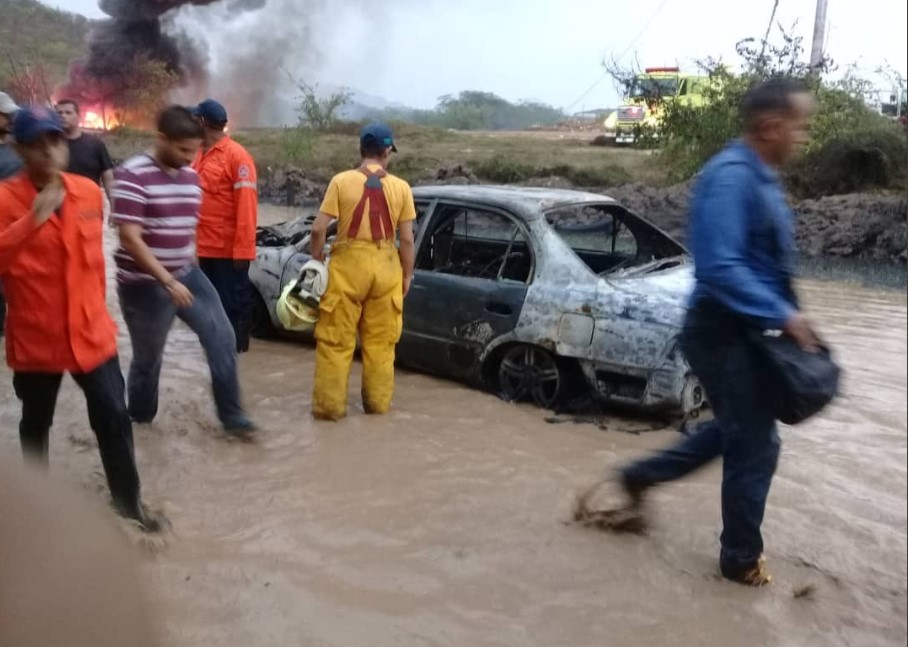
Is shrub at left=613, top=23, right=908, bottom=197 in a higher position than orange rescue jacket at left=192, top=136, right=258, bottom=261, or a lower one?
higher

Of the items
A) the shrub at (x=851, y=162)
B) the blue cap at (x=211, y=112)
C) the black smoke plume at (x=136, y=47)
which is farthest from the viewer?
the black smoke plume at (x=136, y=47)

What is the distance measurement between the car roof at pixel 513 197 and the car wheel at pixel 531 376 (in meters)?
0.94

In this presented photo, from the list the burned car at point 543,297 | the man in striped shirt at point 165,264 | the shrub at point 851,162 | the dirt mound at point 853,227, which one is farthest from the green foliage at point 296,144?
the man in striped shirt at point 165,264

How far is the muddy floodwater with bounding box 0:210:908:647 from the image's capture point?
10.5 feet

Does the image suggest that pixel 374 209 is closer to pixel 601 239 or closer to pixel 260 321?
pixel 601 239

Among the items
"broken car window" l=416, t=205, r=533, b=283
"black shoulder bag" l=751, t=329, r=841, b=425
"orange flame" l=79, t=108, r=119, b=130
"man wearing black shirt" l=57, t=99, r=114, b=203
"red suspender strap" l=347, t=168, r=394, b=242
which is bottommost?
"black shoulder bag" l=751, t=329, r=841, b=425

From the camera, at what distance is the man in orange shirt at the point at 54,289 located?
128 inches

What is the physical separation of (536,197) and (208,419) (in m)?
2.59

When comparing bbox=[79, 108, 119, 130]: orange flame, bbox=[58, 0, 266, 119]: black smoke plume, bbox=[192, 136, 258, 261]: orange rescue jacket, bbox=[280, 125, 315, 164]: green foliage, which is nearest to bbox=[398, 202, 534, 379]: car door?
bbox=[192, 136, 258, 261]: orange rescue jacket

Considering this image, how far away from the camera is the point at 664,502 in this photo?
438cm

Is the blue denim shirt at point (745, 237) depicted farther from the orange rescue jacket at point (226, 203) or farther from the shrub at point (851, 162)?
the shrub at point (851, 162)

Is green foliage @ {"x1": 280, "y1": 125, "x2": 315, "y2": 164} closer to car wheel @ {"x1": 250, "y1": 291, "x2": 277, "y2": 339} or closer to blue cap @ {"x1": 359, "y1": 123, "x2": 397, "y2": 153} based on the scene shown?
car wheel @ {"x1": 250, "y1": 291, "x2": 277, "y2": 339}

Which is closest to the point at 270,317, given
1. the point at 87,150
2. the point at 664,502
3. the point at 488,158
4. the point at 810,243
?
the point at 87,150

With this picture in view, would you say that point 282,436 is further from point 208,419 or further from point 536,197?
point 536,197
